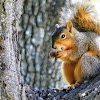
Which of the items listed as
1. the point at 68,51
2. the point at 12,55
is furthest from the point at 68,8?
the point at 12,55

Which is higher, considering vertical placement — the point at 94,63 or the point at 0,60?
the point at 0,60

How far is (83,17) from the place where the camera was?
2465mm

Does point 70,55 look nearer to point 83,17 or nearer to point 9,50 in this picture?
point 83,17

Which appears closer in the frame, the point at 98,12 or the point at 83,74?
the point at 83,74

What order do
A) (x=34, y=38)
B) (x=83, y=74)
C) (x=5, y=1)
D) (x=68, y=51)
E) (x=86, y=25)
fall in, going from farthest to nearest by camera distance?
(x=34, y=38), (x=86, y=25), (x=68, y=51), (x=83, y=74), (x=5, y=1)

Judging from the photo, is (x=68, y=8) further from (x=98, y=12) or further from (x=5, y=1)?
(x=5, y=1)

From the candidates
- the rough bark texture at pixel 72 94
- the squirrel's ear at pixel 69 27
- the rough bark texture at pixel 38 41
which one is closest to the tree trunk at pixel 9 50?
the rough bark texture at pixel 72 94

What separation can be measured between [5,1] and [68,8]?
1264 mm

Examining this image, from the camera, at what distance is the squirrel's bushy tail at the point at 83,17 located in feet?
7.91

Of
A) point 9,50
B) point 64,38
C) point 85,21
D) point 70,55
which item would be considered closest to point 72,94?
point 9,50

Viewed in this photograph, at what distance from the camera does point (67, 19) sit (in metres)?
2.57

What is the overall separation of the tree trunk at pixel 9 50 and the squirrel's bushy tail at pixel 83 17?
1016 millimetres

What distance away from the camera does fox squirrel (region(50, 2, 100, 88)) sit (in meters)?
2.14

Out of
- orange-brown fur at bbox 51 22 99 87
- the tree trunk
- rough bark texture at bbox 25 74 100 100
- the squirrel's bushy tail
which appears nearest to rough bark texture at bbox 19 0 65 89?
the squirrel's bushy tail
